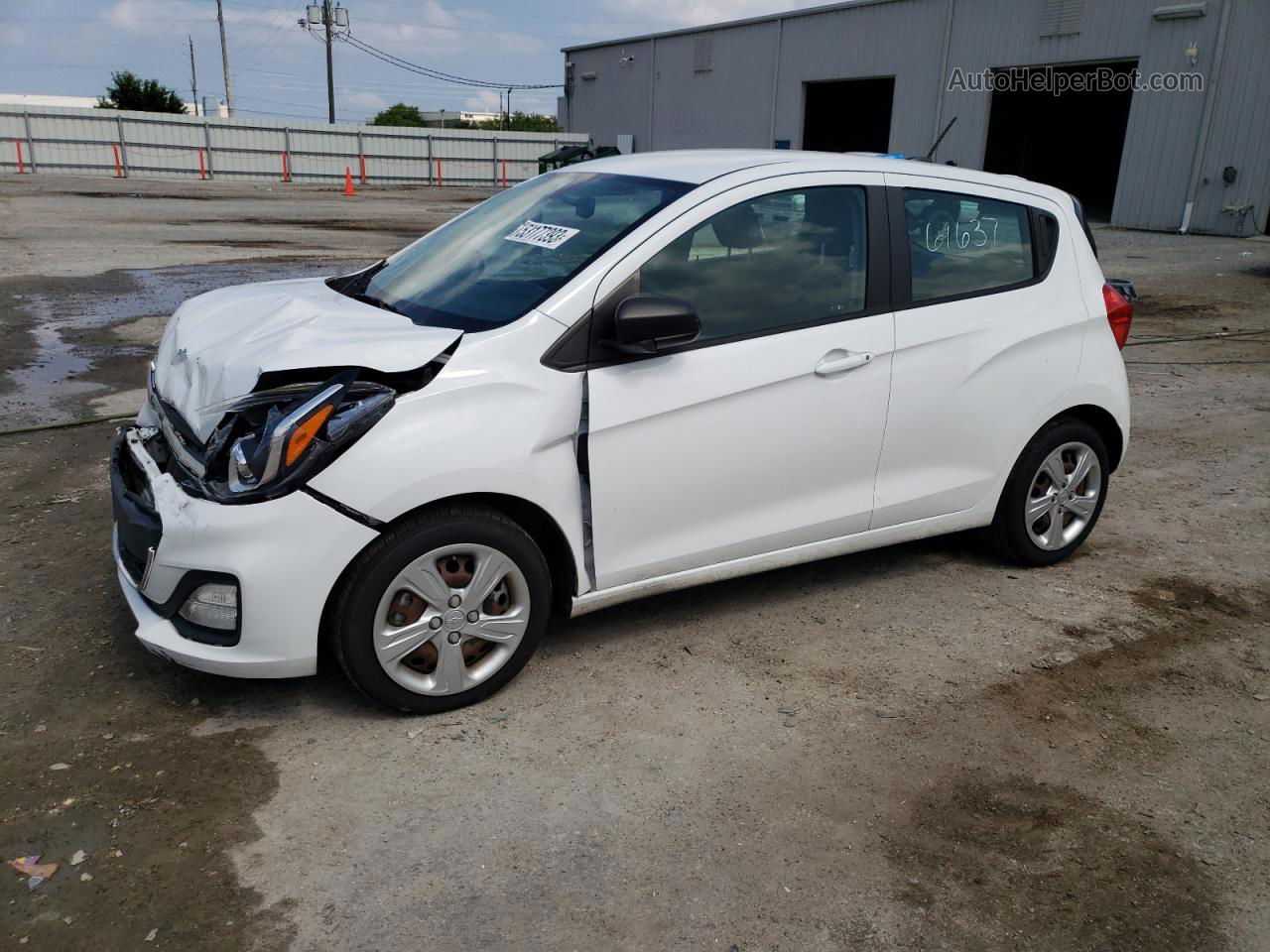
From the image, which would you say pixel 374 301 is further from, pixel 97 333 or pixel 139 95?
pixel 139 95

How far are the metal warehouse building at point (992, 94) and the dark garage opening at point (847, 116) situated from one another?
72 millimetres

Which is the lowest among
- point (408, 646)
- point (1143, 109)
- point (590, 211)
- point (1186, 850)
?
point (1186, 850)

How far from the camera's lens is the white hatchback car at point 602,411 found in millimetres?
3143

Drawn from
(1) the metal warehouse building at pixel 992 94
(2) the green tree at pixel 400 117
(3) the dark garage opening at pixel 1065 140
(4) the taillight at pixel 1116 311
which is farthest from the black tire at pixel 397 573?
(2) the green tree at pixel 400 117

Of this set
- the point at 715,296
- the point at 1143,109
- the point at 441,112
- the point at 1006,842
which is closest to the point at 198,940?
the point at 1006,842

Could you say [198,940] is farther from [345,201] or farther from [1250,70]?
[345,201]

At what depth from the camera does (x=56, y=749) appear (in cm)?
318

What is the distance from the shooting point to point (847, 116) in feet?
119

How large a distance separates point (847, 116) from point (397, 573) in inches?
1424

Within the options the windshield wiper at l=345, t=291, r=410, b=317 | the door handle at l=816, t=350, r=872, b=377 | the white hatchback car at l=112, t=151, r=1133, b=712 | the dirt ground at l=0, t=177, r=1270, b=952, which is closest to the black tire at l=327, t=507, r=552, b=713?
the white hatchback car at l=112, t=151, r=1133, b=712

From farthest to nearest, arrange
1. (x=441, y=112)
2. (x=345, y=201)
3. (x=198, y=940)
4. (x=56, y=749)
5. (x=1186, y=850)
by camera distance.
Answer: (x=441, y=112)
(x=345, y=201)
(x=56, y=749)
(x=1186, y=850)
(x=198, y=940)

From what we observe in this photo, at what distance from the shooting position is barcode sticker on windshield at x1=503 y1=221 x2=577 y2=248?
384cm

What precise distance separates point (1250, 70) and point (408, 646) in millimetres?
23827

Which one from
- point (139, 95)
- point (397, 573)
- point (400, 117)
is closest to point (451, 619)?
point (397, 573)
